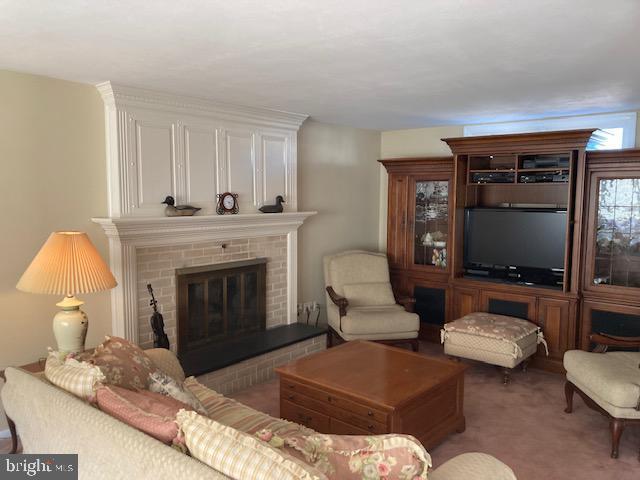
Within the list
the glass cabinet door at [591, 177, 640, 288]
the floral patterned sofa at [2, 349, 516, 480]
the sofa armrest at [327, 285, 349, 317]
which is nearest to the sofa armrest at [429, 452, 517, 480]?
the floral patterned sofa at [2, 349, 516, 480]

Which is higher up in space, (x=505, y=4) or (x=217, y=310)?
(x=505, y=4)

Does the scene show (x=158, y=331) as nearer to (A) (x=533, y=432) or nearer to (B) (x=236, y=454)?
(B) (x=236, y=454)

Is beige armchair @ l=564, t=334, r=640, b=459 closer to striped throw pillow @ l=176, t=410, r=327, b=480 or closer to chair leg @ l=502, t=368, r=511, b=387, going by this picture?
chair leg @ l=502, t=368, r=511, b=387

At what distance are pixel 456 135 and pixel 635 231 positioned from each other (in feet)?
6.40

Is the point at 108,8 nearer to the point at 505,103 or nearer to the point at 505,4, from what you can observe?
the point at 505,4

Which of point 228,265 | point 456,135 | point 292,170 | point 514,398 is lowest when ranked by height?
point 514,398

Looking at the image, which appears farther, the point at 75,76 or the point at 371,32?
the point at 75,76

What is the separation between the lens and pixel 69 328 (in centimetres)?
296

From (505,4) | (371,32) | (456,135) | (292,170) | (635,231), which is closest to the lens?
(505,4)

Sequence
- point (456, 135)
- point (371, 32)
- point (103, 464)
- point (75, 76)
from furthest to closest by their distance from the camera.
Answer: point (456, 135) → point (75, 76) → point (371, 32) → point (103, 464)

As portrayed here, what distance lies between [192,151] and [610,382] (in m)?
3.24

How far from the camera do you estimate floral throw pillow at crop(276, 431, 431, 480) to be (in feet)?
5.36

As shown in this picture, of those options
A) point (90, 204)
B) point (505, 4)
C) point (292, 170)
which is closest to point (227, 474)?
point (505, 4)

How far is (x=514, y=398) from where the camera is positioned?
159 inches
